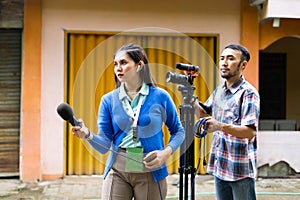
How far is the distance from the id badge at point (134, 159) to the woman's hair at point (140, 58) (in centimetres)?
41

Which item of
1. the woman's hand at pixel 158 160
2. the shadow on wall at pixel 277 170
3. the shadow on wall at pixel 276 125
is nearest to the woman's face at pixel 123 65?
the woman's hand at pixel 158 160

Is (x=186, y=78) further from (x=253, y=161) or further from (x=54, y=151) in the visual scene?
(x=54, y=151)

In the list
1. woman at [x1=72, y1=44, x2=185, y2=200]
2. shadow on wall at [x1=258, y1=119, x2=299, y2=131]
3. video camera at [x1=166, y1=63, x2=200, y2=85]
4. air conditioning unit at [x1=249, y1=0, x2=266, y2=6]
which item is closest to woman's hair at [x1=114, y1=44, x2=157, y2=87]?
woman at [x1=72, y1=44, x2=185, y2=200]

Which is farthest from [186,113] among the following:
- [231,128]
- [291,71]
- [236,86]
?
[291,71]

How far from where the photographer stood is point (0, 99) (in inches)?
247

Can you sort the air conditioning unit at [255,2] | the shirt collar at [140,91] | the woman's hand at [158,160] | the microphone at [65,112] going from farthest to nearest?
the air conditioning unit at [255,2]
the shirt collar at [140,91]
the woman's hand at [158,160]
the microphone at [65,112]

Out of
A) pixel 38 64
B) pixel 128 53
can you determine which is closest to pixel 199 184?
pixel 38 64

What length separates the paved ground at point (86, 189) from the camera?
5441 mm

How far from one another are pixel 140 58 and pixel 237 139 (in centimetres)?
80

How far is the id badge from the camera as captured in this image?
2.51 m

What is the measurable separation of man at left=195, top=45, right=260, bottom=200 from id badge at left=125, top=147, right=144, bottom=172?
0.45 m

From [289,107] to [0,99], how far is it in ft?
15.0

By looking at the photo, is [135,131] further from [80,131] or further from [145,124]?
[80,131]

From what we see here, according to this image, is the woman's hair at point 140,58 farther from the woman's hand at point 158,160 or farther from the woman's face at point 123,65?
the woman's hand at point 158,160
